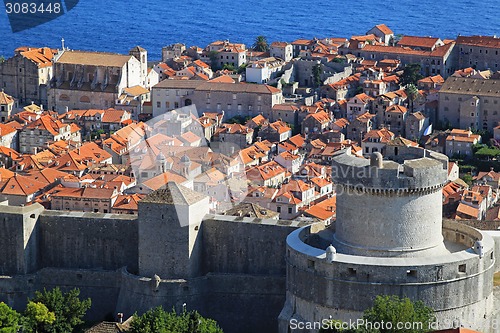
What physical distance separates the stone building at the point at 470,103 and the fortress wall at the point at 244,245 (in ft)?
131

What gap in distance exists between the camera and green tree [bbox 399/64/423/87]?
82125mm

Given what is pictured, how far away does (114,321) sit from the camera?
36.2m

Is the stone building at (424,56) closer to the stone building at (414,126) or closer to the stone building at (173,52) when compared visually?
the stone building at (414,126)

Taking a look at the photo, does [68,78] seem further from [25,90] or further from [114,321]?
[114,321]

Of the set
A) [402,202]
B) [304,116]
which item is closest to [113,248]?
[402,202]

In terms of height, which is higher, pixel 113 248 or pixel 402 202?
pixel 402 202

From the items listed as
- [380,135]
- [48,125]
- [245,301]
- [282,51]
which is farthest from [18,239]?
[282,51]

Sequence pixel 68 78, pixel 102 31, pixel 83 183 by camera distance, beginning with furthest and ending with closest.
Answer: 1. pixel 102 31
2. pixel 68 78
3. pixel 83 183

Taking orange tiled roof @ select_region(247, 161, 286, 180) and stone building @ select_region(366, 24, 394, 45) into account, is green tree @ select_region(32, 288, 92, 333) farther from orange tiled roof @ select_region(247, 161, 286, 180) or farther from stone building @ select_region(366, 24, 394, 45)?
stone building @ select_region(366, 24, 394, 45)

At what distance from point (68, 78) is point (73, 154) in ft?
59.7

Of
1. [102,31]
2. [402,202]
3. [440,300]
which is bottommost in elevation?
[102,31]

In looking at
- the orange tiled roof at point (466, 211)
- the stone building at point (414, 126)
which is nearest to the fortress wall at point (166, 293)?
the orange tiled roof at point (466, 211)

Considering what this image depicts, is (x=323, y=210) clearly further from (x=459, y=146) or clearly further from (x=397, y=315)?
(x=397, y=315)

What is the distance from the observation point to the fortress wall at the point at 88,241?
36.8 meters
